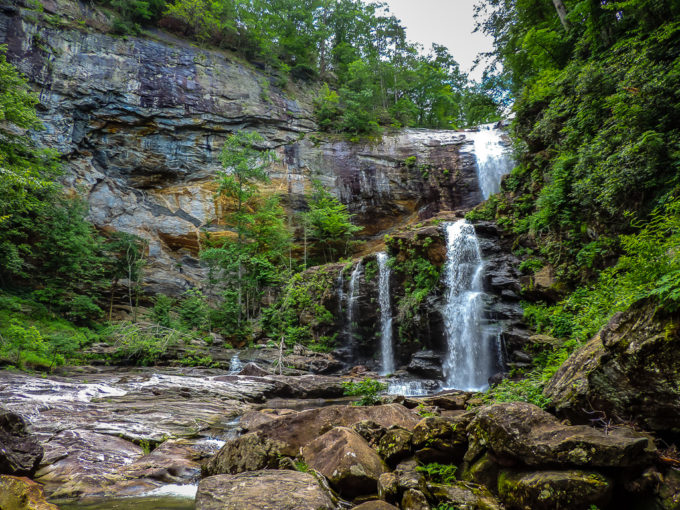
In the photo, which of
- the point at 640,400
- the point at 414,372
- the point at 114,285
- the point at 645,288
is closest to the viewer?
the point at 640,400

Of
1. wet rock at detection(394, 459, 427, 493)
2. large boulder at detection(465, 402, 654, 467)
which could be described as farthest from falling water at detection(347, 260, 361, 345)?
large boulder at detection(465, 402, 654, 467)

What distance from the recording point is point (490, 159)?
24.8m

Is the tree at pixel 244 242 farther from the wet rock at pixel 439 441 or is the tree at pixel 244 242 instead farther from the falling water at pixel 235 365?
the wet rock at pixel 439 441

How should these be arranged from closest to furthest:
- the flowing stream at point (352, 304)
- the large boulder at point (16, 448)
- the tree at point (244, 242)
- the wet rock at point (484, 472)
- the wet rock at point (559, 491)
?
the wet rock at point (559, 491) < the wet rock at point (484, 472) < the large boulder at point (16, 448) < the flowing stream at point (352, 304) < the tree at point (244, 242)

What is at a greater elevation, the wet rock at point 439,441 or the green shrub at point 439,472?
the wet rock at point 439,441

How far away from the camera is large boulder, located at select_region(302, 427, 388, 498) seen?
3584 mm

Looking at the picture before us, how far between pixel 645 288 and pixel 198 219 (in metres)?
24.6

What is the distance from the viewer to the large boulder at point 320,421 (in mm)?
4953

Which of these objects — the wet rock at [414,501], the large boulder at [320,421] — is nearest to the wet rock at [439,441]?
the wet rock at [414,501]

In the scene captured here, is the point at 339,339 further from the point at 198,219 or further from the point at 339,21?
the point at 339,21

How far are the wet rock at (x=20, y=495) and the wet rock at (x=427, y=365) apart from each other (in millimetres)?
12052

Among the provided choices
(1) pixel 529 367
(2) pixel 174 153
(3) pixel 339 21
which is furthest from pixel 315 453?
(3) pixel 339 21

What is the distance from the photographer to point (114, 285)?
70.6ft

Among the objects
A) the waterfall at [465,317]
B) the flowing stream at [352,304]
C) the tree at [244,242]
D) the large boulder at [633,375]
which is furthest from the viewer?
the tree at [244,242]
